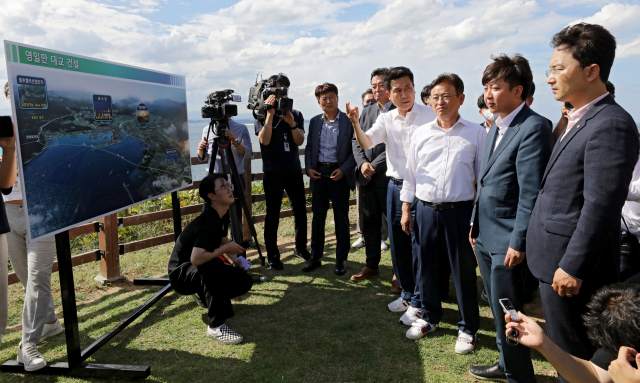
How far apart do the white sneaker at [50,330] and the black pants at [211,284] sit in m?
0.96

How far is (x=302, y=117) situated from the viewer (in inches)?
194

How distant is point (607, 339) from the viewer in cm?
147

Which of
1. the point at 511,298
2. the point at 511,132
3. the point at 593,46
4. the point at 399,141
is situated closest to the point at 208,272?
the point at 399,141

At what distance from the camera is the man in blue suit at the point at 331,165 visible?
4.53 m

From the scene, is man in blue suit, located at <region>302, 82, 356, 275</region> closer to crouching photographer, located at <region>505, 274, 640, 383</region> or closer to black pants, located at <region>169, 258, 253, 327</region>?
black pants, located at <region>169, 258, 253, 327</region>

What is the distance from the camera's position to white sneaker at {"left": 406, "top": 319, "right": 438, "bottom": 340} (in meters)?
3.15

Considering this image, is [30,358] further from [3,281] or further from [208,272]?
[208,272]

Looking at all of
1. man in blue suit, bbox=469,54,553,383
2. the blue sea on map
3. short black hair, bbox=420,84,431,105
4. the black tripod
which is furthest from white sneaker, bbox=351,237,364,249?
man in blue suit, bbox=469,54,553,383

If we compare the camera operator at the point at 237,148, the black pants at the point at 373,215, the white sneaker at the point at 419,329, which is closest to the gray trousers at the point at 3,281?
the camera operator at the point at 237,148

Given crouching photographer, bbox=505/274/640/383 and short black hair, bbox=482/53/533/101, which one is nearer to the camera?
crouching photographer, bbox=505/274/640/383

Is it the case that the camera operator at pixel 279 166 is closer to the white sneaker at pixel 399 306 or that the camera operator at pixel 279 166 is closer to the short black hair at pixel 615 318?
the white sneaker at pixel 399 306

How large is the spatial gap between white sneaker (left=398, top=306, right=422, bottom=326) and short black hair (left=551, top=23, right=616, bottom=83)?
2.21m

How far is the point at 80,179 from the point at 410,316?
2628 mm

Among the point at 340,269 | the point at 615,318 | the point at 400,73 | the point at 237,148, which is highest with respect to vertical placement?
the point at 400,73
